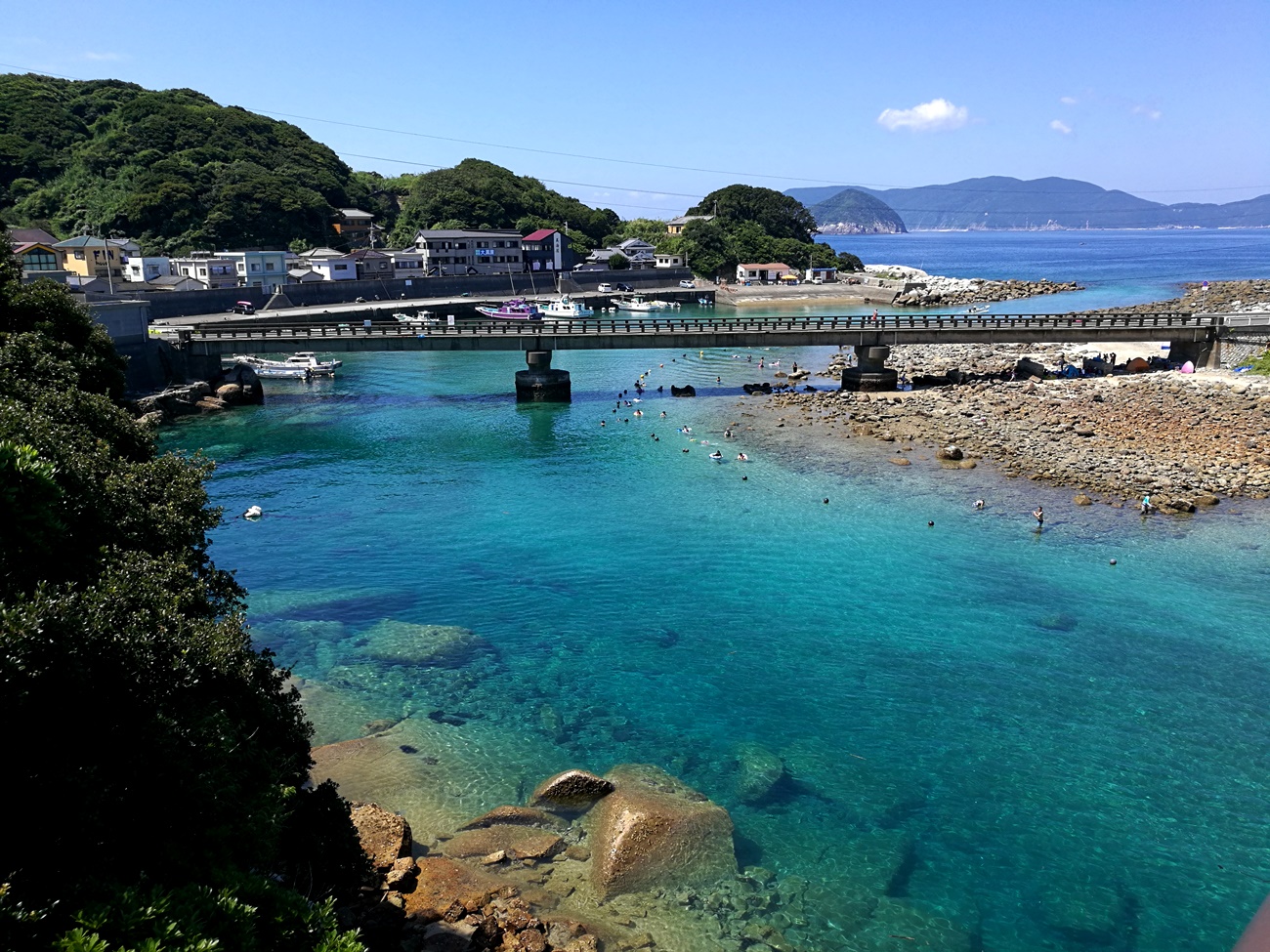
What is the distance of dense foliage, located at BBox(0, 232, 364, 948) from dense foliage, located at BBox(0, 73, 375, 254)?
329 ft

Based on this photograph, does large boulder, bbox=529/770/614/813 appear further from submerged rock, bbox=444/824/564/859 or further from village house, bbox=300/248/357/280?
village house, bbox=300/248/357/280

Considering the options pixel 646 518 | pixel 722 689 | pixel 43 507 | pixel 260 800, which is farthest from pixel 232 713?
pixel 646 518

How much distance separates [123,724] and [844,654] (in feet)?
55.7

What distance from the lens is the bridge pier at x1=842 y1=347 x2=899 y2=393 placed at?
175ft

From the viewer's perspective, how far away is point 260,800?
31.0 feet

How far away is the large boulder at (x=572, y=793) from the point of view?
15828 millimetres

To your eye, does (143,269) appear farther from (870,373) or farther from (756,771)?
(756,771)

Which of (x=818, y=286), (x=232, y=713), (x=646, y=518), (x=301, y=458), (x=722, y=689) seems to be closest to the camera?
(x=232, y=713)

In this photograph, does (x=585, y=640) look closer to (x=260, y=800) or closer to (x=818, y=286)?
(x=260, y=800)

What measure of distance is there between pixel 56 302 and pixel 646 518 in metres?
19.2

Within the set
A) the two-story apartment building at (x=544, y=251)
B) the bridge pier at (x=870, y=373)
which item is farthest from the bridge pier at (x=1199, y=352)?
the two-story apartment building at (x=544, y=251)

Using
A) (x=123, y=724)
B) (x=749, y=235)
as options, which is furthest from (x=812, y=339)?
(x=749, y=235)

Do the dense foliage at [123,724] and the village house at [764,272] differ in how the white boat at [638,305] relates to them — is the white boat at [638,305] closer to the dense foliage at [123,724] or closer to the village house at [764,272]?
the village house at [764,272]

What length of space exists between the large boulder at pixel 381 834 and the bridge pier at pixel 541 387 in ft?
132
